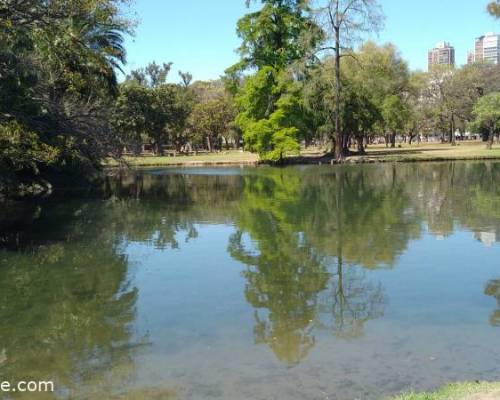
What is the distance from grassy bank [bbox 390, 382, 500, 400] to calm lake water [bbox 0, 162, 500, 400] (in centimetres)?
60

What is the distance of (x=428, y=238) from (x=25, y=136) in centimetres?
1446

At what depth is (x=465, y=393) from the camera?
5312mm

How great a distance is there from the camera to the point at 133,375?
6.82 meters

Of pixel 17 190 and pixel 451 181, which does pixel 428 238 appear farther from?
pixel 17 190

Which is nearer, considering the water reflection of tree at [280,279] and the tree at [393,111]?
the water reflection of tree at [280,279]

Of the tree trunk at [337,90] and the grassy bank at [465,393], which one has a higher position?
the tree trunk at [337,90]

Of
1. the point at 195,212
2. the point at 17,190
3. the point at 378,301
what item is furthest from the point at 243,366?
the point at 17,190

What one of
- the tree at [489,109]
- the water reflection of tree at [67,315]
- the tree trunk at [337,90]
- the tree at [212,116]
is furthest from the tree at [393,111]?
the water reflection of tree at [67,315]

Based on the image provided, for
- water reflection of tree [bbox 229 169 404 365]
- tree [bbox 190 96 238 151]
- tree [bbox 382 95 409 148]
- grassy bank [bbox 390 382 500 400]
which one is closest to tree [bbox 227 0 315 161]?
tree [bbox 382 95 409 148]

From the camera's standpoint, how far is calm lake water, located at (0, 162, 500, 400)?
6.69m

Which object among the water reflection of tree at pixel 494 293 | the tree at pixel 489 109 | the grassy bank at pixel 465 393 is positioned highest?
the tree at pixel 489 109

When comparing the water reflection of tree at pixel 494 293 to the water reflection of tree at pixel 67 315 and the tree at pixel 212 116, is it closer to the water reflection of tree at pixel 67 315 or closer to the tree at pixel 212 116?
the water reflection of tree at pixel 67 315

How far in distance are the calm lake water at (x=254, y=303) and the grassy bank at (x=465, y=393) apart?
0.60 metres

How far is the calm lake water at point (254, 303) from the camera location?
669cm
